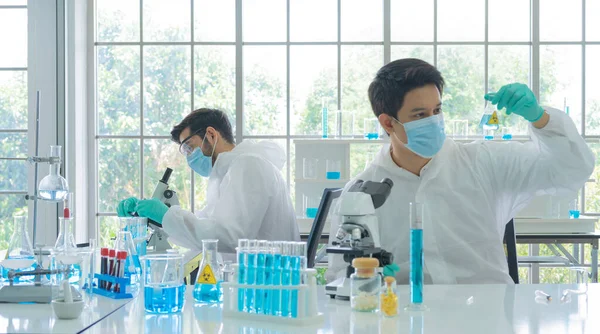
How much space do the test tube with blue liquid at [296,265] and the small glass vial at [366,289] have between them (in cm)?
14

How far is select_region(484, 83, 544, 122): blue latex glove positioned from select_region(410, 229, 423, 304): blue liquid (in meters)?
0.72

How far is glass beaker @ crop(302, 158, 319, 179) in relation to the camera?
16.9 feet

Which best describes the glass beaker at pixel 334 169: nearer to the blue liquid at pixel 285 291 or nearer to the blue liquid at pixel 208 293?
the blue liquid at pixel 208 293

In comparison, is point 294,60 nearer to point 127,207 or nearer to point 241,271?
point 127,207

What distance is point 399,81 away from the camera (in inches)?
100

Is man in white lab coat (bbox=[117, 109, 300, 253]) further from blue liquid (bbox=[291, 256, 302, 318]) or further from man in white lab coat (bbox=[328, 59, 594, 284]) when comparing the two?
blue liquid (bbox=[291, 256, 302, 318])

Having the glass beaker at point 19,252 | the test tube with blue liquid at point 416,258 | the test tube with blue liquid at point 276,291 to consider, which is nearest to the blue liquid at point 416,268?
the test tube with blue liquid at point 416,258

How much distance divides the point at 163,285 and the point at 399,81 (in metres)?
1.25

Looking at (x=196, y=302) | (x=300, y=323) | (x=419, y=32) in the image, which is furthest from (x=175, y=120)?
(x=300, y=323)

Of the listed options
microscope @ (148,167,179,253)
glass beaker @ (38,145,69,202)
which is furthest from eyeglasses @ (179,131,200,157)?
glass beaker @ (38,145,69,202)

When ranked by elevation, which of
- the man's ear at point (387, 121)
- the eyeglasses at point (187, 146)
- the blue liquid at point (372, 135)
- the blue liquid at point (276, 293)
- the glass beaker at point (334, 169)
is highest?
the blue liquid at point (372, 135)

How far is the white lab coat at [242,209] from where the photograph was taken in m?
2.96

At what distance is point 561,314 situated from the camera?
171 cm

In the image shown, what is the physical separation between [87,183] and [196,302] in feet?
12.8
